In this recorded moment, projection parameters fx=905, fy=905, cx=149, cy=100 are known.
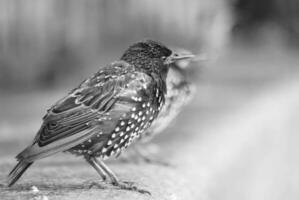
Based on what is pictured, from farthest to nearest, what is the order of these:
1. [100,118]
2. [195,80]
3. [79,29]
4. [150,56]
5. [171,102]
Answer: [79,29] → [195,80] → [171,102] → [150,56] → [100,118]

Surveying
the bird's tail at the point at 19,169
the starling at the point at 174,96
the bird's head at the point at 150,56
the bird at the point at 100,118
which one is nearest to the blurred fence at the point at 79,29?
the starling at the point at 174,96

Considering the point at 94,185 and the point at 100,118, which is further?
the point at 94,185

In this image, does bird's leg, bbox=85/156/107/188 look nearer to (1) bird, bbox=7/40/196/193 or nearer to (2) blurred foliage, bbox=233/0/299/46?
(1) bird, bbox=7/40/196/193

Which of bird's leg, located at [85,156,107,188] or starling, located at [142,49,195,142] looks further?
starling, located at [142,49,195,142]

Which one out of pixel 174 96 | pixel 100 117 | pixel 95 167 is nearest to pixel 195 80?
pixel 174 96

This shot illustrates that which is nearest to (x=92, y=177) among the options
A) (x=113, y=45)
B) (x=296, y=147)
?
(x=296, y=147)

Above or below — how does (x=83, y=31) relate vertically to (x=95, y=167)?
above

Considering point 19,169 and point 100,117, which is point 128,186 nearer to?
point 100,117

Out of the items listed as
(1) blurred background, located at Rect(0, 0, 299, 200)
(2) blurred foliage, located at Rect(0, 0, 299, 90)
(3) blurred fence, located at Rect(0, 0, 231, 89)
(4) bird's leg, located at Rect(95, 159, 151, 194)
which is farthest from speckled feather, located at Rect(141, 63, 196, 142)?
(3) blurred fence, located at Rect(0, 0, 231, 89)
